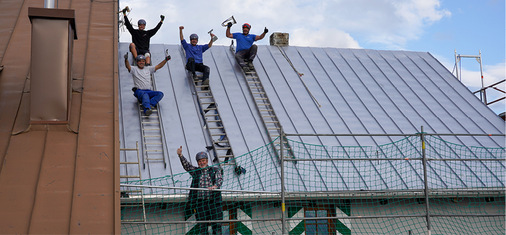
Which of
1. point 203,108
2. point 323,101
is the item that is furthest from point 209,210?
point 323,101

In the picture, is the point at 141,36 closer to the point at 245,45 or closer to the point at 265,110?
the point at 245,45

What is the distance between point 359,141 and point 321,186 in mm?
2283

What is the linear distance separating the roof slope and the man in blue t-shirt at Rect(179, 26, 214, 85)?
6.33 meters

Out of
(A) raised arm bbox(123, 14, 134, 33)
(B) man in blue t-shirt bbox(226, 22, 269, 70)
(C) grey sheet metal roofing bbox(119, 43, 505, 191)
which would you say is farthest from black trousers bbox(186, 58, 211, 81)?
(A) raised arm bbox(123, 14, 134, 33)

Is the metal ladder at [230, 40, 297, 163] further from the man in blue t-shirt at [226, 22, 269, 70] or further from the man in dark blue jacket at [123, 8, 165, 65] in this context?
the man in dark blue jacket at [123, 8, 165, 65]

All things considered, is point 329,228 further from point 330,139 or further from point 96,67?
point 96,67

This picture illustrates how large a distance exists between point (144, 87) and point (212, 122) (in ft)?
5.98

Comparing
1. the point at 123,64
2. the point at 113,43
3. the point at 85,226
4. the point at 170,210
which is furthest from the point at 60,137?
the point at 123,64

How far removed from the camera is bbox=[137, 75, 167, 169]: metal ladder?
37.5ft

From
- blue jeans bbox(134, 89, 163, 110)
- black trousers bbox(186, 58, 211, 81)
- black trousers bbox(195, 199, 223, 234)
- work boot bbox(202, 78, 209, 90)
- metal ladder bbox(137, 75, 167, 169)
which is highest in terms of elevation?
black trousers bbox(186, 58, 211, 81)

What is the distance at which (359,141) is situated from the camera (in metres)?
13.1

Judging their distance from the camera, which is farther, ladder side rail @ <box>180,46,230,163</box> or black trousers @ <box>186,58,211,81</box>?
black trousers @ <box>186,58,211,81</box>

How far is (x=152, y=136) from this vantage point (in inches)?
471

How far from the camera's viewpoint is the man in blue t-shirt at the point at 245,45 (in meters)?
15.5
